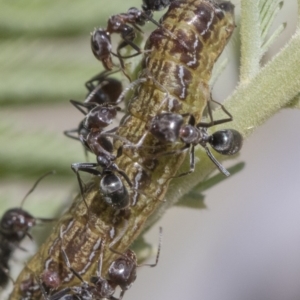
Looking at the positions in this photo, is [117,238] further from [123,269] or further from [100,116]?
[100,116]

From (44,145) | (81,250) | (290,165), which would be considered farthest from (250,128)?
(290,165)

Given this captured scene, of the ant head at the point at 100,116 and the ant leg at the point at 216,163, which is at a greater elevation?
the ant leg at the point at 216,163

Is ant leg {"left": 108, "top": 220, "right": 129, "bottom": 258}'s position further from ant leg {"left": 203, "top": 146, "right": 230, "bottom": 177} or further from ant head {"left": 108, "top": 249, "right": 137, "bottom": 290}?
ant leg {"left": 203, "top": 146, "right": 230, "bottom": 177}

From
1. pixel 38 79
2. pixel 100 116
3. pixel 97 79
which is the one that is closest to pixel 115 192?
pixel 100 116

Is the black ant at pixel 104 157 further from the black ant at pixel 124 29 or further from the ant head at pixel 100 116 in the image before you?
the black ant at pixel 124 29

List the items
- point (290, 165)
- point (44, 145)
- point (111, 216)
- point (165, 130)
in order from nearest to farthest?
point (165, 130)
point (111, 216)
point (44, 145)
point (290, 165)

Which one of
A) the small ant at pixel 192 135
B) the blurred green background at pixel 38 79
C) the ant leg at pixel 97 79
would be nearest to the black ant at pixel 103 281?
the small ant at pixel 192 135

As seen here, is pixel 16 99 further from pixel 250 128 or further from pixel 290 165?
pixel 290 165
